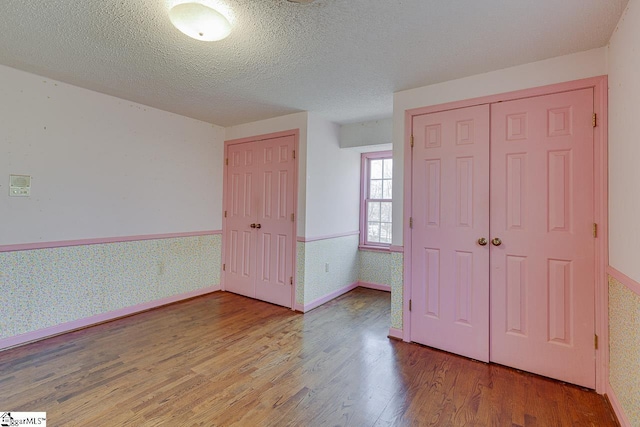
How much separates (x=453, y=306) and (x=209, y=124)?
356 centimetres

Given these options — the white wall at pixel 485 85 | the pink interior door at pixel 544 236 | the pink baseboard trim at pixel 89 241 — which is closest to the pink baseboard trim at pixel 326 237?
the white wall at pixel 485 85

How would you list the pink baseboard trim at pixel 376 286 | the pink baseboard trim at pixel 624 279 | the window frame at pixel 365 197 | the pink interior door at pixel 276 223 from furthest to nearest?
1. the window frame at pixel 365 197
2. the pink baseboard trim at pixel 376 286
3. the pink interior door at pixel 276 223
4. the pink baseboard trim at pixel 624 279

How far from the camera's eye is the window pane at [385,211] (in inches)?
173

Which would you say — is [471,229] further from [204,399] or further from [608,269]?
[204,399]

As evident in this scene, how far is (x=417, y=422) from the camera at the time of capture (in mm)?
1653

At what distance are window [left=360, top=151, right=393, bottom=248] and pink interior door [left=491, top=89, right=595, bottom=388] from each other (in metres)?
2.14

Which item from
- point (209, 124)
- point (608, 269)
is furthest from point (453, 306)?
point (209, 124)

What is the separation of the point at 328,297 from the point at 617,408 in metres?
2.62

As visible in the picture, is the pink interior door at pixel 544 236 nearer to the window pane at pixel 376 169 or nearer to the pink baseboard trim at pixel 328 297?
the pink baseboard trim at pixel 328 297

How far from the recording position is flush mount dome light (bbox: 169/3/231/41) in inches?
60.6

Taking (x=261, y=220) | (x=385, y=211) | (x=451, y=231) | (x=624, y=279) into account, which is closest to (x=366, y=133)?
(x=385, y=211)

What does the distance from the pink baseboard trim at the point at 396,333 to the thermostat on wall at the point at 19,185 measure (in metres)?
3.37

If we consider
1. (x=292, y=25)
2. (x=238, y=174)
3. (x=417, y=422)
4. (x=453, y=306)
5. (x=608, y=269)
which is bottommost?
(x=417, y=422)

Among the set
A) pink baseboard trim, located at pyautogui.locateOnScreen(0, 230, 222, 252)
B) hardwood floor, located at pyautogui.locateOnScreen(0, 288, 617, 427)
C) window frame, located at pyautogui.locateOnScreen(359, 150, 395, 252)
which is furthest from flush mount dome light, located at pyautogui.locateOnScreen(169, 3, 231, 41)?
window frame, located at pyautogui.locateOnScreen(359, 150, 395, 252)
